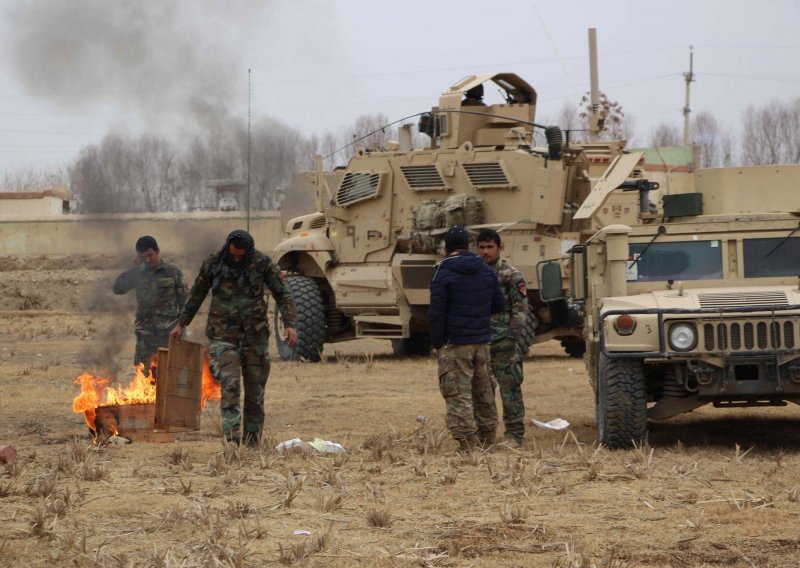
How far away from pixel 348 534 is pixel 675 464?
8.36 feet

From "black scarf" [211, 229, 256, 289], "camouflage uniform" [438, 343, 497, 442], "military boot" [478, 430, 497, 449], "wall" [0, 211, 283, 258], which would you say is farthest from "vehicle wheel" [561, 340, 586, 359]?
"black scarf" [211, 229, 256, 289]

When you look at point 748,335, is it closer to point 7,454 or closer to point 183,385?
point 183,385

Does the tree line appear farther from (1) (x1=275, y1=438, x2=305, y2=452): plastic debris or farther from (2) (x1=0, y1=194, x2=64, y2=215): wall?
(2) (x1=0, y1=194, x2=64, y2=215): wall

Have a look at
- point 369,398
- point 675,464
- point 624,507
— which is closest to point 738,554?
point 624,507

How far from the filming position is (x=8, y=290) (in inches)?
1361

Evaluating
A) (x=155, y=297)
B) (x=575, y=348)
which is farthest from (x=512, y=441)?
(x=575, y=348)

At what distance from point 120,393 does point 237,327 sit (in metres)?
1.83

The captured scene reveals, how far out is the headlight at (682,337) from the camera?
866 cm

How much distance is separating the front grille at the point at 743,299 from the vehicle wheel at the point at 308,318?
29.7 ft

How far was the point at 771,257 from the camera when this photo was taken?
9625mm

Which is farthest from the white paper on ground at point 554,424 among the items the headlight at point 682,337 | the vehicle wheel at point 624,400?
the headlight at point 682,337

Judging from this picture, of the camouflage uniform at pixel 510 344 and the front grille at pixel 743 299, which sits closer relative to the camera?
the front grille at pixel 743 299

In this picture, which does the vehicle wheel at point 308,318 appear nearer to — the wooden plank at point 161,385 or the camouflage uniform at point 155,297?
the camouflage uniform at point 155,297

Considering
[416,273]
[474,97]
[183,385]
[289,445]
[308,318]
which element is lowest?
[289,445]
